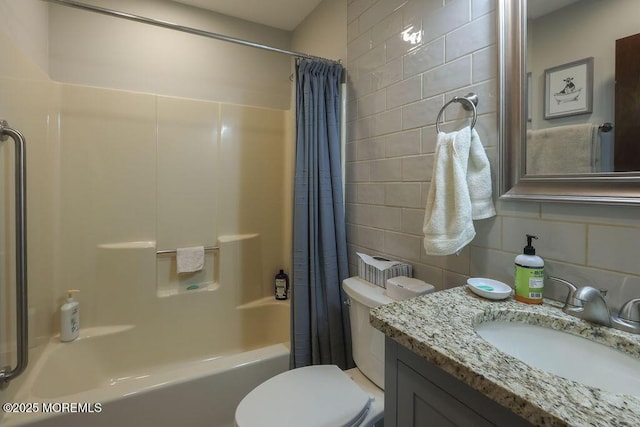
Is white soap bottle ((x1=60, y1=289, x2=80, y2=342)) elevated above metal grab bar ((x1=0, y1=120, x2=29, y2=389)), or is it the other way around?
metal grab bar ((x1=0, y1=120, x2=29, y2=389))

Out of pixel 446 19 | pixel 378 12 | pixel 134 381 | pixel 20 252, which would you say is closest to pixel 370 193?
pixel 446 19

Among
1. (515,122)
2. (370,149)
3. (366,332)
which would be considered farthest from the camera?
(370,149)

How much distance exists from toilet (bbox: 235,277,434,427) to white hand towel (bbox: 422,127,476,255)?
230 mm

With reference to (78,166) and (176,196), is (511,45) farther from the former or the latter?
(78,166)

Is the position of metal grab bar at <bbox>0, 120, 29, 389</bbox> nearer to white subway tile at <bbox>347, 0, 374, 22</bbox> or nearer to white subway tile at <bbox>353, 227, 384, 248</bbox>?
white subway tile at <bbox>353, 227, 384, 248</bbox>

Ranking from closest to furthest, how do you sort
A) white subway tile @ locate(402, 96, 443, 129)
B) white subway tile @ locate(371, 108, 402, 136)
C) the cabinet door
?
1. the cabinet door
2. white subway tile @ locate(402, 96, 443, 129)
3. white subway tile @ locate(371, 108, 402, 136)

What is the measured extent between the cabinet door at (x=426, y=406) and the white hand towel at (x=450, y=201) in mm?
440

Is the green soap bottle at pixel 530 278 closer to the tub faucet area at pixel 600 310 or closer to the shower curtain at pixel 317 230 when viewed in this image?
the tub faucet area at pixel 600 310

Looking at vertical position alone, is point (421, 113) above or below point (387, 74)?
below

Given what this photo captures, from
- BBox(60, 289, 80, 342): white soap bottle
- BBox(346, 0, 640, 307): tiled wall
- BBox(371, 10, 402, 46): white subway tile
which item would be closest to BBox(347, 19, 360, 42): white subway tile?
BBox(346, 0, 640, 307): tiled wall

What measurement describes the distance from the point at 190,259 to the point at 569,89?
79.6 inches

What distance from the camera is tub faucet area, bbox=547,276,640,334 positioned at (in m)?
0.67

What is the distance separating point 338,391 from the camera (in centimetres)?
115

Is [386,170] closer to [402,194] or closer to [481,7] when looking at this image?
[402,194]
